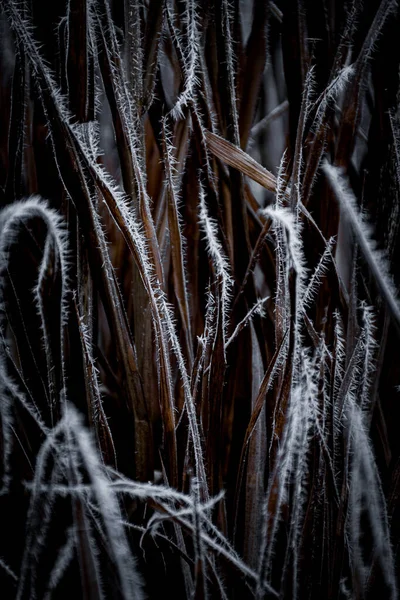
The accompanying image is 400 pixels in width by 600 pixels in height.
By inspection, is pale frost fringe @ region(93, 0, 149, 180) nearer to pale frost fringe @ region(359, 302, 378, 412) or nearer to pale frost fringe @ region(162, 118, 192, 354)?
pale frost fringe @ region(162, 118, 192, 354)

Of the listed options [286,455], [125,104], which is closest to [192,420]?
[286,455]

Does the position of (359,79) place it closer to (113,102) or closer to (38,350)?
(113,102)

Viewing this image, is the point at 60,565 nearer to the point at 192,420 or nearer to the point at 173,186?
the point at 192,420

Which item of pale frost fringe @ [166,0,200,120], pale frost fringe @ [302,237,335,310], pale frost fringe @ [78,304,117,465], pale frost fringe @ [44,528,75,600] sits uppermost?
pale frost fringe @ [166,0,200,120]

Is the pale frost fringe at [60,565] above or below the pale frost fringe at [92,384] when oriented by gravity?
below

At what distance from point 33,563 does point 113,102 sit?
0.95ft

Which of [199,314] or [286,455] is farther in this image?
[199,314]

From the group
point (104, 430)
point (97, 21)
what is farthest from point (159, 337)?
point (97, 21)

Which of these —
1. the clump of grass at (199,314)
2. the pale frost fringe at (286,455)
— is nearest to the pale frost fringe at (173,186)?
the clump of grass at (199,314)

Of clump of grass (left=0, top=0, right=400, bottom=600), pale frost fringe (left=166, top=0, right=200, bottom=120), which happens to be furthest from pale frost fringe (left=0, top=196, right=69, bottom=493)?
pale frost fringe (left=166, top=0, right=200, bottom=120)

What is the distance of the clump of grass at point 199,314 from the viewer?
254 millimetres

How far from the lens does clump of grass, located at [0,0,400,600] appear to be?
10.0 inches

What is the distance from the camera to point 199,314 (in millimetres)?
353

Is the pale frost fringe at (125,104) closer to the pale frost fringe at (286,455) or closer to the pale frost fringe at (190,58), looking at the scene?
the pale frost fringe at (190,58)
